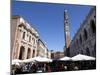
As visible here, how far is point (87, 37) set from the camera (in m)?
4.41

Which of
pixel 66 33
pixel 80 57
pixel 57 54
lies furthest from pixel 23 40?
pixel 80 57

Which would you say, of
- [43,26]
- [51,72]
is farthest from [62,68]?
[43,26]

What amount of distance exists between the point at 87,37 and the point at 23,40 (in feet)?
3.61

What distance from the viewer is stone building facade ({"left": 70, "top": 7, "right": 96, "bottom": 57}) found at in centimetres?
432

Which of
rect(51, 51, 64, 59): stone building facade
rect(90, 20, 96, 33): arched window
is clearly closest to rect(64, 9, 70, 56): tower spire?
rect(51, 51, 64, 59): stone building facade

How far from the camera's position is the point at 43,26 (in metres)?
4.06

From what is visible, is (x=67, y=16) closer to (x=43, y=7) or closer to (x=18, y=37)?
(x=43, y=7)

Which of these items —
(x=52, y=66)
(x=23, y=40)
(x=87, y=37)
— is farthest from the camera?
(x=87, y=37)

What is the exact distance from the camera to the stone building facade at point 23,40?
382 centimetres

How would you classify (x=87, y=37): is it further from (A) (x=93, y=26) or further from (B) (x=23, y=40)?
(B) (x=23, y=40)

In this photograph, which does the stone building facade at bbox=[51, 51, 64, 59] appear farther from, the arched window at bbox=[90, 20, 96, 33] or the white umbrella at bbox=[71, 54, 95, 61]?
the arched window at bbox=[90, 20, 96, 33]

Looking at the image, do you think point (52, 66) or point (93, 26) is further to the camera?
point (93, 26)

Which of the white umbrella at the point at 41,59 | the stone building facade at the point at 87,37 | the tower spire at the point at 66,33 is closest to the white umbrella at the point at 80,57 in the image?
the stone building facade at the point at 87,37

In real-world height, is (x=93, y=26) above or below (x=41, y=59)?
above
